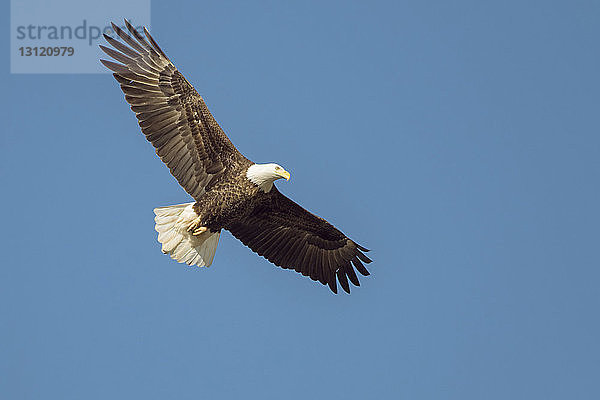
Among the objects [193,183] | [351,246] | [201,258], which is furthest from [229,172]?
[351,246]

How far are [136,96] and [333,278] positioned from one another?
3.53 meters

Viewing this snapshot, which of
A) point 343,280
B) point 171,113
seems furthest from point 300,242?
point 171,113

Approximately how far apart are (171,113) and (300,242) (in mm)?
2472

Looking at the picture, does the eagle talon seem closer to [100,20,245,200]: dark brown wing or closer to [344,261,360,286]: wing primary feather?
[100,20,245,200]: dark brown wing

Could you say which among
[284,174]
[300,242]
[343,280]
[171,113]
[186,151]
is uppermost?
[171,113]

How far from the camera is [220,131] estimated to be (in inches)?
467

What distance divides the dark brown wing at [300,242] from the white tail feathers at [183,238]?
44cm

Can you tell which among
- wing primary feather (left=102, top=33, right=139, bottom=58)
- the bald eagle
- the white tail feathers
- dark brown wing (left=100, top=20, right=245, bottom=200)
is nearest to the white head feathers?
the bald eagle

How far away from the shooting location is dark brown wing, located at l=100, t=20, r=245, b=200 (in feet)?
38.4

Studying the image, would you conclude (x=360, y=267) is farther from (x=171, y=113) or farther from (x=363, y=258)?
(x=171, y=113)

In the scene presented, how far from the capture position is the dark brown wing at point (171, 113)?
461 inches

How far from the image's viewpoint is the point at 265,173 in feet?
38.5

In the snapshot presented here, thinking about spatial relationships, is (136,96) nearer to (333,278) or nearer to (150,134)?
(150,134)

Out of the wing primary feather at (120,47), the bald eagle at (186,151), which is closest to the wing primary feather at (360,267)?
the bald eagle at (186,151)
